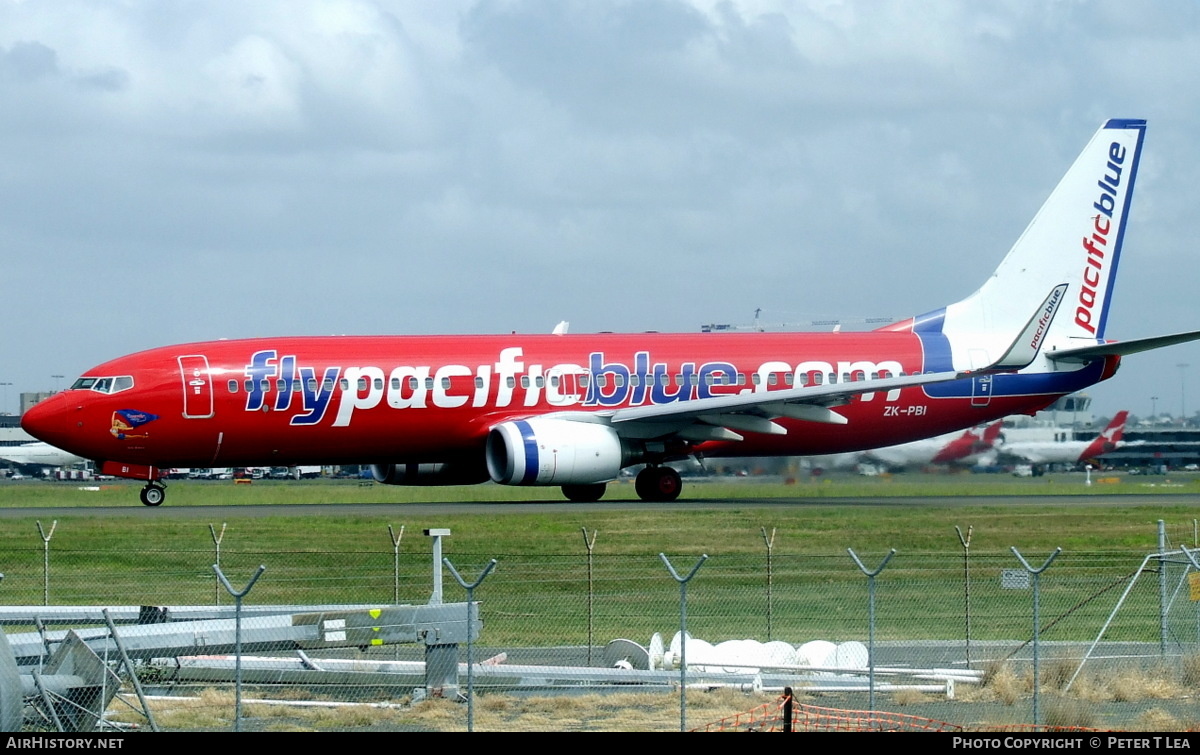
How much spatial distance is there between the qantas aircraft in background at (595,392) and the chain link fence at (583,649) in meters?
8.86

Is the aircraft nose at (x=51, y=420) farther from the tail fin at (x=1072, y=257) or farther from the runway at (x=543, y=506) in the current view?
the tail fin at (x=1072, y=257)

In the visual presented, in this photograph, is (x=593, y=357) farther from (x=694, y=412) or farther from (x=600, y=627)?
(x=600, y=627)

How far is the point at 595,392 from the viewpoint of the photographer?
34.2 meters

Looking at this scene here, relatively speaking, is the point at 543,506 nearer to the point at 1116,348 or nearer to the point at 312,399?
the point at 312,399

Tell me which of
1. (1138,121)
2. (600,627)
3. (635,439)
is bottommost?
(600,627)

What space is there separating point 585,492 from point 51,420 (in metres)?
A: 11.3

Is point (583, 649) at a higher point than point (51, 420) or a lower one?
lower

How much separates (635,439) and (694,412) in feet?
5.89

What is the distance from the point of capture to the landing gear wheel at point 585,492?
115ft

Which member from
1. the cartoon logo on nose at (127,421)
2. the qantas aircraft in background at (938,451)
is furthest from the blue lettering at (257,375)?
the qantas aircraft in background at (938,451)

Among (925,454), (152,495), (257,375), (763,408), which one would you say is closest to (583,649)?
(763,408)

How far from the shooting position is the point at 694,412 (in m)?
32.5

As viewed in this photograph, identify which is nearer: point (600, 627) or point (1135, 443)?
point (600, 627)
